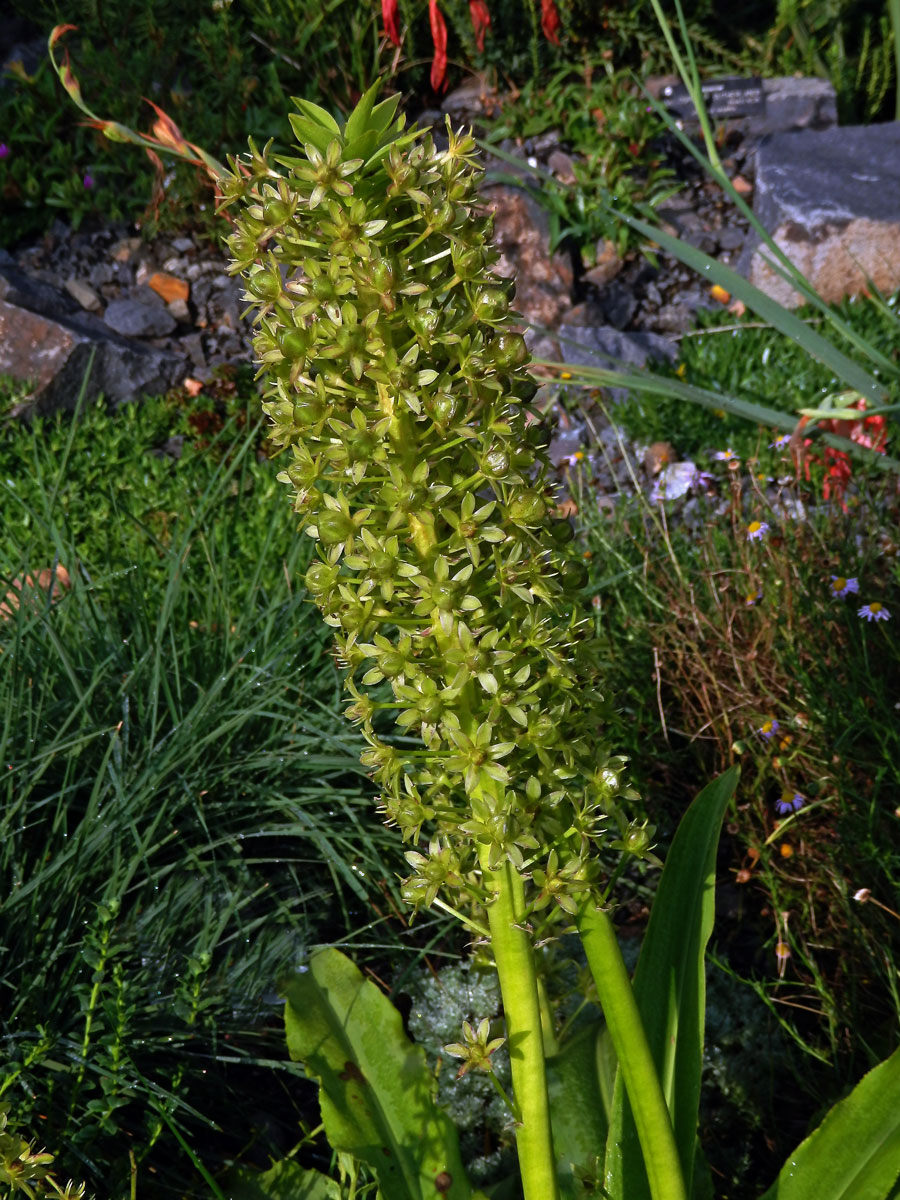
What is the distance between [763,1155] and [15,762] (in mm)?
1813

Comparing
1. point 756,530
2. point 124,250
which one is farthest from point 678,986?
point 124,250

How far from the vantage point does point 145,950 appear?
2.22 metres

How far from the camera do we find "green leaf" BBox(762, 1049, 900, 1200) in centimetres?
150

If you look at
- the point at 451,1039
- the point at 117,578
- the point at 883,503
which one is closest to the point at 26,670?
the point at 117,578

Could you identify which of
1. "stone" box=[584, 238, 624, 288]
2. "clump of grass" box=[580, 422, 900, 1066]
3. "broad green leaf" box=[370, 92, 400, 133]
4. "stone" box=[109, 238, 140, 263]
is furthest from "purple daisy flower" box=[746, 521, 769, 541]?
"stone" box=[109, 238, 140, 263]

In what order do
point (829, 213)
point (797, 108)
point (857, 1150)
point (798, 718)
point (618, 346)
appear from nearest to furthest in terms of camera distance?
point (857, 1150) < point (798, 718) < point (618, 346) < point (829, 213) < point (797, 108)

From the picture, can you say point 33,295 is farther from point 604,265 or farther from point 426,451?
point 426,451

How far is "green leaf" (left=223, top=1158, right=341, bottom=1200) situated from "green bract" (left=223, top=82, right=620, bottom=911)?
100 cm

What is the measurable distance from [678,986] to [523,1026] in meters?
0.40

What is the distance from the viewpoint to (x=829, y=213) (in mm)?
5453

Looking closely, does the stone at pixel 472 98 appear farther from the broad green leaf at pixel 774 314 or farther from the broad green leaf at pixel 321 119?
the broad green leaf at pixel 321 119

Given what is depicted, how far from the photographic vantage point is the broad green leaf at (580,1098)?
5.89ft

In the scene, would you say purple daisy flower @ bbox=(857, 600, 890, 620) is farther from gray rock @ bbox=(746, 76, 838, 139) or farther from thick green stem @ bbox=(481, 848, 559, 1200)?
gray rock @ bbox=(746, 76, 838, 139)

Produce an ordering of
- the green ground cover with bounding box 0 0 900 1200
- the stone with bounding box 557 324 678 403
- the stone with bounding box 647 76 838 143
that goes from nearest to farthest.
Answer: the green ground cover with bounding box 0 0 900 1200, the stone with bounding box 557 324 678 403, the stone with bounding box 647 76 838 143
